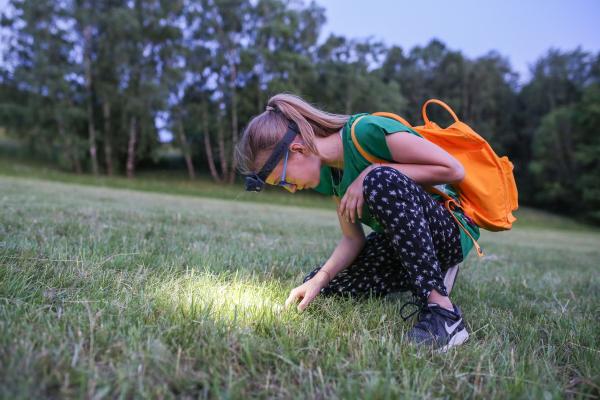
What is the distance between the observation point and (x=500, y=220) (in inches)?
77.9

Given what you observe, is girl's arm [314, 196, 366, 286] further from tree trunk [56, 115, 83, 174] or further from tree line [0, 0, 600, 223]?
tree trunk [56, 115, 83, 174]

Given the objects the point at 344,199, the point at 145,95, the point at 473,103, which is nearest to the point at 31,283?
the point at 344,199

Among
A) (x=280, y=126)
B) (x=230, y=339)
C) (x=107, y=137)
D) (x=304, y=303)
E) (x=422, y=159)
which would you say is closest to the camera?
(x=230, y=339)

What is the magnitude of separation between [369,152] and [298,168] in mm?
367

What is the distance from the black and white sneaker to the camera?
145 cm

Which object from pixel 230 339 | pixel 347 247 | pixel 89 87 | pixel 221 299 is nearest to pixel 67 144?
pixel 89 87

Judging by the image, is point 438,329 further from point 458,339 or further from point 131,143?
point 131,143

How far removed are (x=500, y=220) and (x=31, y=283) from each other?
2.18 m

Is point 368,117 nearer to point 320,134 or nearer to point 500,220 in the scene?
point 320,134

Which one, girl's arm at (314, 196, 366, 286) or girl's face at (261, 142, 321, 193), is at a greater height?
girl's face at (261, 142, 321, 193)

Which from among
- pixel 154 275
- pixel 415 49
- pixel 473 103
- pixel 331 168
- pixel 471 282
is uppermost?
pixel 415 49

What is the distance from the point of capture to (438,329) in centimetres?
154

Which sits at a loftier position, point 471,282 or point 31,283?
point 31,283

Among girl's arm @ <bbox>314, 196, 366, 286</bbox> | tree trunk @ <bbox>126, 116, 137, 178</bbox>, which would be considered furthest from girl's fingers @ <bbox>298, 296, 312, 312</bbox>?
tree trunk @ <bbox>126, 116, 137, 178</bbox>
